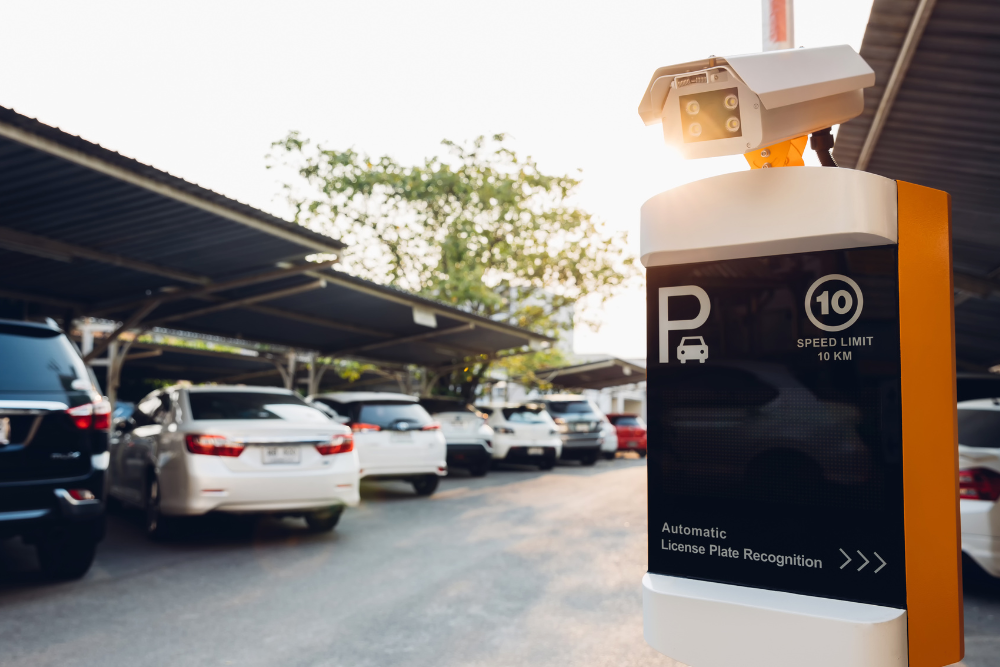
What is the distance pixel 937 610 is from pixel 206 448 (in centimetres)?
645

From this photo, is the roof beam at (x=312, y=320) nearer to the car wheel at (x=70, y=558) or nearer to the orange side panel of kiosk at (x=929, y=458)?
the car wheel at (x=70, y=558)

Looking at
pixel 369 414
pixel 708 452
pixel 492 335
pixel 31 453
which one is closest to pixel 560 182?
pixel 492 335

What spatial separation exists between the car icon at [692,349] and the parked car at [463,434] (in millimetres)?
12711

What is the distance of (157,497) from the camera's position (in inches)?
319

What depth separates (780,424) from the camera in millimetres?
2943

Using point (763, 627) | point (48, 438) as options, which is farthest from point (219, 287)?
point (763, 627)

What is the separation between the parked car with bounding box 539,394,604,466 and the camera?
20.6 meters

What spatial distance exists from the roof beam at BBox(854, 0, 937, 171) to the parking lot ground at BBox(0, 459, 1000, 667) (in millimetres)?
3679

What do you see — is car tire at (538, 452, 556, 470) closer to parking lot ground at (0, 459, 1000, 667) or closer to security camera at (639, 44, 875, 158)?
parking lot ground at (0, 459, 1000, 667)

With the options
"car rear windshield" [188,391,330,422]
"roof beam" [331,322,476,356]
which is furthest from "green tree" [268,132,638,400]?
"car rear windshield" [188,391,330,422]

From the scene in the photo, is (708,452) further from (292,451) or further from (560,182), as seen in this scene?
(560,182)

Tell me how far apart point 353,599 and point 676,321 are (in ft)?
12.1

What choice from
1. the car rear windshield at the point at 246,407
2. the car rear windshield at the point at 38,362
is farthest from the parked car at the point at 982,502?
the car rear windshield at the point at 38,362

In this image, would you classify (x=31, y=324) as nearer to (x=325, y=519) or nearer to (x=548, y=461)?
(x=325, y=519)
